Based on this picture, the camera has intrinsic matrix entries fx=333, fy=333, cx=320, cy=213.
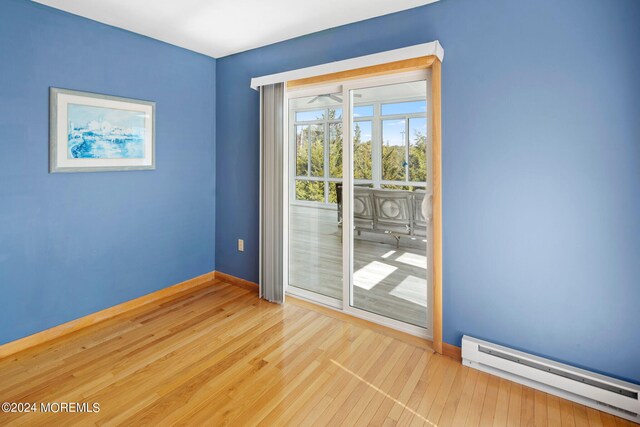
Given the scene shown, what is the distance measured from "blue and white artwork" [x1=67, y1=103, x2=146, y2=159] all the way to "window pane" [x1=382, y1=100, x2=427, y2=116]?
2241 mm

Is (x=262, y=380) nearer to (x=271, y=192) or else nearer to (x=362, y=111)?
(x=271, y=192)

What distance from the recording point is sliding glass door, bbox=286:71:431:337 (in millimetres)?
2645

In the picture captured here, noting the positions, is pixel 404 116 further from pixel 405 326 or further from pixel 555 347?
pixel 555 347

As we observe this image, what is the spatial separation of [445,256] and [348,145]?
1228 millimetres

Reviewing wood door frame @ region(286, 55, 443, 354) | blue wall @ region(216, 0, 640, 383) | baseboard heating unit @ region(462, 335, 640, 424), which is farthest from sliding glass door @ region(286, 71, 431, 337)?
baseboard heating unit @ region(462, 335, 640, 424)

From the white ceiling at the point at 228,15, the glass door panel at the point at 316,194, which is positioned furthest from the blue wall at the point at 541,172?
the glass door panel at the point at 316,194

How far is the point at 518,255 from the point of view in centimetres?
217

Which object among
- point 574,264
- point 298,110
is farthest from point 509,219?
point 298,110

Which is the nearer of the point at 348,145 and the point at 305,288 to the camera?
the point at 348,145

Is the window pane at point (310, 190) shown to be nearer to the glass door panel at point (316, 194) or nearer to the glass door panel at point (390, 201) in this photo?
the glass door panel at point (316, 194)

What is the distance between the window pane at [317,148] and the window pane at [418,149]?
2.87ft

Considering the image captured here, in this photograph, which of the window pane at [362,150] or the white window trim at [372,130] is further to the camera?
the window pane at [362,150]

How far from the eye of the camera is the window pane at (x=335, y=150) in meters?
3.02

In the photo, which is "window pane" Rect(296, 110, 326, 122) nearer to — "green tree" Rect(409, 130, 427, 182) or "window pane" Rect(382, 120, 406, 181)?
"window pane" Rect(382, 120, 406, 181)
